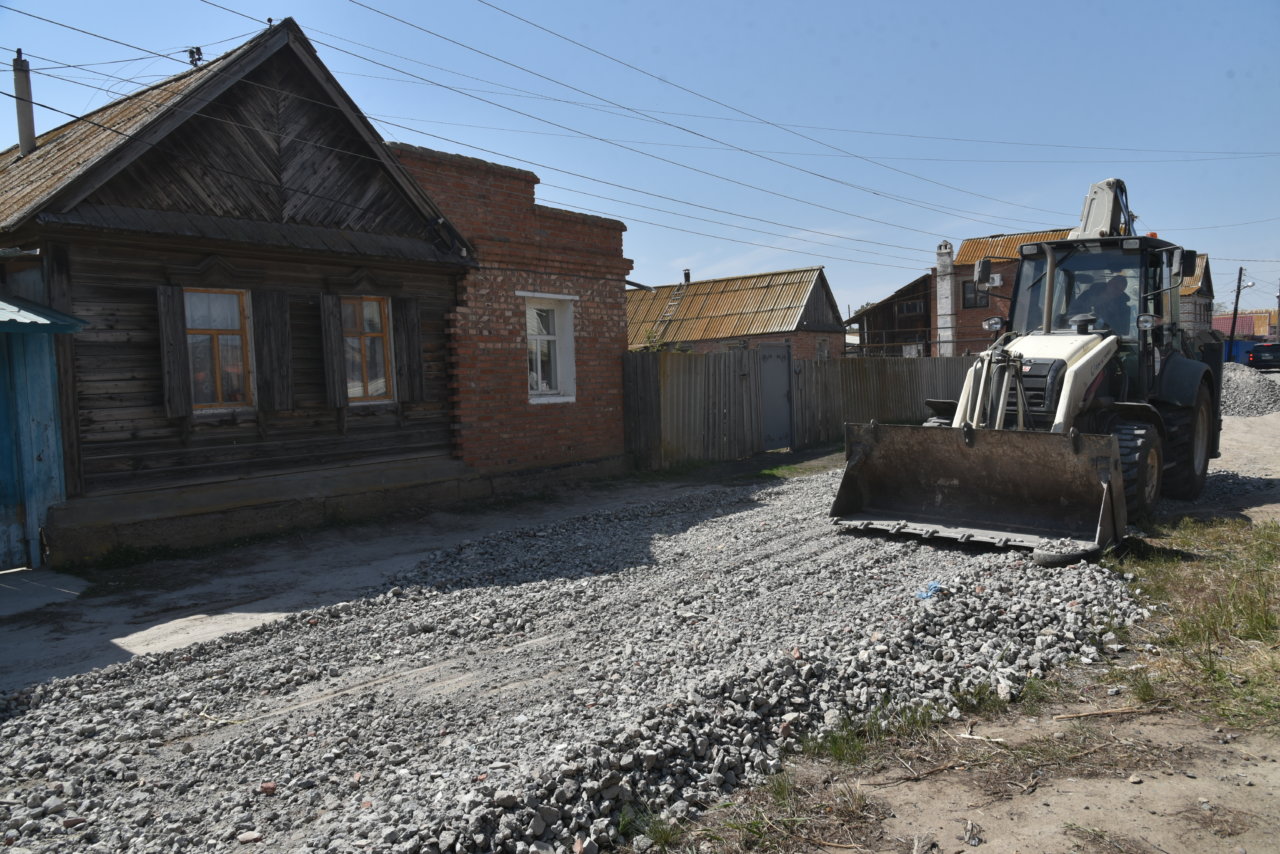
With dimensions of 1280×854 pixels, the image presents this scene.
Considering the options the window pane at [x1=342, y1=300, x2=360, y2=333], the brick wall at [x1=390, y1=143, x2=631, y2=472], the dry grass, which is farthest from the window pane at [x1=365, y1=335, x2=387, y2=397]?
the dry grass

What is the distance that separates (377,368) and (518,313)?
2.37 meters

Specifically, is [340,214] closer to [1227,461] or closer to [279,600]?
[279,600]

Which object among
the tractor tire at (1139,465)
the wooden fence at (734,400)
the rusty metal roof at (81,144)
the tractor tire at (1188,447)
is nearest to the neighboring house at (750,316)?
the wooden fence at (734,400)

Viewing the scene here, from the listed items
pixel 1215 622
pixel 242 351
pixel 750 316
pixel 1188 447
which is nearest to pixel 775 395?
pixel 1188 447

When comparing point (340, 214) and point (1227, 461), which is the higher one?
point (340, 214)

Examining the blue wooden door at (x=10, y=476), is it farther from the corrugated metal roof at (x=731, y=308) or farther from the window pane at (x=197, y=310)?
the corrugated metal roof at (x=731, y=308)

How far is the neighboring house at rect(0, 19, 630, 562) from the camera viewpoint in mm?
8430

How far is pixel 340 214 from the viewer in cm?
1056

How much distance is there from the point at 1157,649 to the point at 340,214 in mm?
9313

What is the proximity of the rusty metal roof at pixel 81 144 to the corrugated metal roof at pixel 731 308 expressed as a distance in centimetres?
2186

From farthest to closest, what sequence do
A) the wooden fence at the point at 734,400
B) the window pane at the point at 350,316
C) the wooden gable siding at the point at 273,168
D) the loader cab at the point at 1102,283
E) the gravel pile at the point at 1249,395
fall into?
the gravel pile at the point at 1249,395, the wooden fence at the point at 734,400, the window pane at the point at 350,316, the loader cab at the point at 1102,283, the wooden gable siding at the point at 273,168

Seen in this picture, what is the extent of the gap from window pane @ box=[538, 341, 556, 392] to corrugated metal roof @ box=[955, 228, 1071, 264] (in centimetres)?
2883

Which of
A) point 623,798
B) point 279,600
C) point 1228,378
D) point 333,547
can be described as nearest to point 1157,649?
point 623,798

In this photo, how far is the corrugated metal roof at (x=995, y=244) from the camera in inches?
1483
